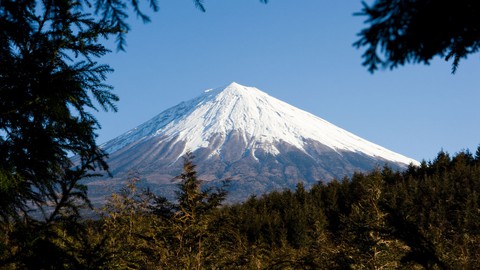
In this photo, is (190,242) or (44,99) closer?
(44,99)

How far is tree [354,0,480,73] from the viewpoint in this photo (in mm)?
1443

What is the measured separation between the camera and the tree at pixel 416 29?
144 cm

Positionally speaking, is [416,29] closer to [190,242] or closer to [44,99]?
[44,99]

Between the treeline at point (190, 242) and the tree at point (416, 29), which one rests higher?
the tree at point (416, 29)

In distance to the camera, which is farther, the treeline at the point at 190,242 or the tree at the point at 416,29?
the treeline at the point at 190,242

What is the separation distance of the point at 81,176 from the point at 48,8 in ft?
5.68

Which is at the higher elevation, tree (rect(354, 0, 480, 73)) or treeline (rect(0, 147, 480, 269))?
tree (rect(354, 0, 480, 73))

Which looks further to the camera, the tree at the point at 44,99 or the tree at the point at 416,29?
the tree at the point at 44,99

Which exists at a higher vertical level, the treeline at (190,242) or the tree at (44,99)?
the tree at (44,99)

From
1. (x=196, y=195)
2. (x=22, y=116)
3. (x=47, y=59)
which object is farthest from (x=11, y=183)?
(x=196, y=195)

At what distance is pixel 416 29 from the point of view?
1502 millimetres

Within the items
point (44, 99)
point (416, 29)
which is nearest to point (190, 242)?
point (44, 99)

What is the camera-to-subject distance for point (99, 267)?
4.66 metres

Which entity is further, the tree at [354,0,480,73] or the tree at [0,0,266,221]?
the tree at [0,0,266,221]
